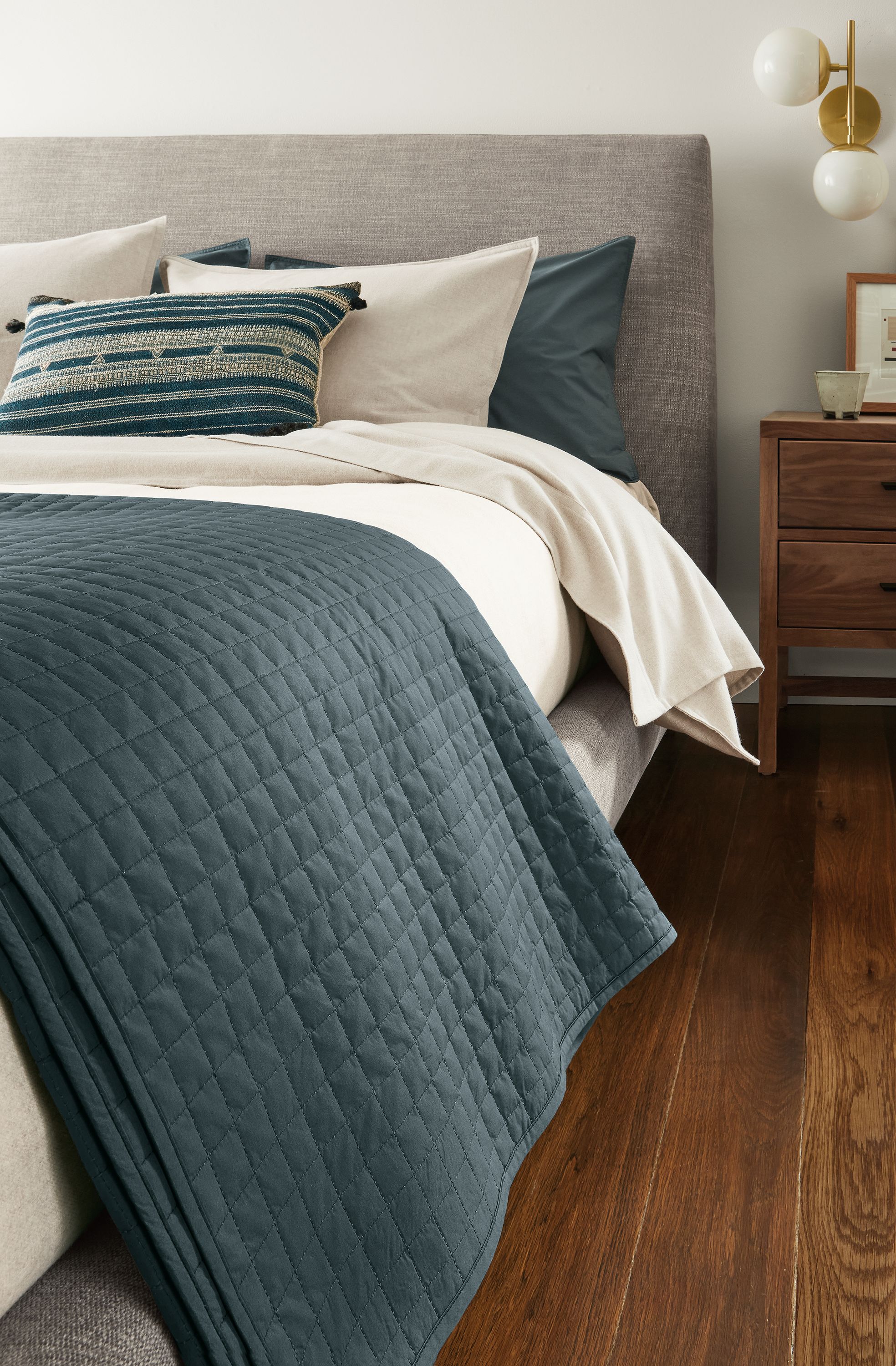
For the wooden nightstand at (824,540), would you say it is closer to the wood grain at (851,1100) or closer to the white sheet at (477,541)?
the wood grain at (851,1100)

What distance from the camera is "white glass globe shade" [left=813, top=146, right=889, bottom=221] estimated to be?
231cm

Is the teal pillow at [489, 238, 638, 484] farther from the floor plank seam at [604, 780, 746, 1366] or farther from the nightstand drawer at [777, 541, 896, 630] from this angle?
the floor plank seam at [604, 780, 746, 1366]

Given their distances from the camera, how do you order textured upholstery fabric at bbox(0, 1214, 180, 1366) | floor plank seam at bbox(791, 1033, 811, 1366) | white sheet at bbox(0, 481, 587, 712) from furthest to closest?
1. white sheet at bbox(0, 481, 587, 712)
2. floor plank seam at bbox(791, 1033, 811, 1366)
3. textured upholstery fabric at bbox(0, 1214, 180, 1366)

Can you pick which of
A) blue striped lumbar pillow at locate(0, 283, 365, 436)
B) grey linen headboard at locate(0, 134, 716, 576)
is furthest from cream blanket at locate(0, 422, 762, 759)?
grey linen headboard at locate(0, 134, 716, 576)

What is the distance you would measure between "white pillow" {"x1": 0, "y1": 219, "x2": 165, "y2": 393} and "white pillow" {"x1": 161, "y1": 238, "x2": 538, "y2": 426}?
0.97ft

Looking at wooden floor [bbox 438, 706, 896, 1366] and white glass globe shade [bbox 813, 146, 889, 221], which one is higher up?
white glass globe shade [bbox 813, 146, 889, 221]

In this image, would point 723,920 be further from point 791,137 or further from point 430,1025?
point 791,137

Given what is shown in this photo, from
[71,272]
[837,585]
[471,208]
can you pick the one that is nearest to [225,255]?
[71,272]

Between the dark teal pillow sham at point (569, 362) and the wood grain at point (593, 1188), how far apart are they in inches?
36.4

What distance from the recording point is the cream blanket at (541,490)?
1569mm

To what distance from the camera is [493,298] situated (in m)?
2.12

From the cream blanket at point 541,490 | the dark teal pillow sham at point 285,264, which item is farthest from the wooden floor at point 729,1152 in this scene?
the dark teal pillow sham at point 285,264

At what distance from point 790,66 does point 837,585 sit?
41.4 inches

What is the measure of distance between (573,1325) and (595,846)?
0.45m
